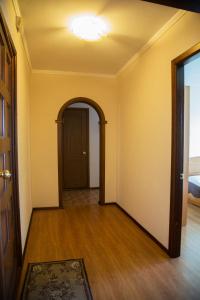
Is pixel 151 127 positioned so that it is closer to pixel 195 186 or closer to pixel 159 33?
pixel 159 33

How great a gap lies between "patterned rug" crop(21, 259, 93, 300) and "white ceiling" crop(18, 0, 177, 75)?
254 centimetres

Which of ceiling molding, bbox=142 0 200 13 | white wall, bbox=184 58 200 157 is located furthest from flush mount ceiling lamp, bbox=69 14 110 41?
white wall, bbox=184 58 200 157

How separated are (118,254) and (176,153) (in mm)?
1306

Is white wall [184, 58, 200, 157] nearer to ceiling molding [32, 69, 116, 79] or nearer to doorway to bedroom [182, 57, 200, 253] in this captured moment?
doorway to bedroom [182, 57, 200, 253]

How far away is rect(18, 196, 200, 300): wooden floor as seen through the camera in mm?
1786

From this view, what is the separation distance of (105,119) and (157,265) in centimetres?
264

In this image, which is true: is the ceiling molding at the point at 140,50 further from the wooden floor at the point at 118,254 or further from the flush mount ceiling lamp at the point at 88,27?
the wooden floor at the point at 118,254

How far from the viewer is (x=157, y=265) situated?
2125 millimetres

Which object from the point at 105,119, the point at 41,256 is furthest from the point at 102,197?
the point at 41,256

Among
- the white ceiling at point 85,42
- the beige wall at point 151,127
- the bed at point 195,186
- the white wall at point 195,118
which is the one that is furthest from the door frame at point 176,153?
the white wall at point 195,118

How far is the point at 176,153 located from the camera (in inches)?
86.4

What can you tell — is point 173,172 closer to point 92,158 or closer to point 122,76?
point 122,76

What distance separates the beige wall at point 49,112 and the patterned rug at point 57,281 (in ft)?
5.89

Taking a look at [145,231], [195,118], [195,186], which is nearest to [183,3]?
[145,231]
